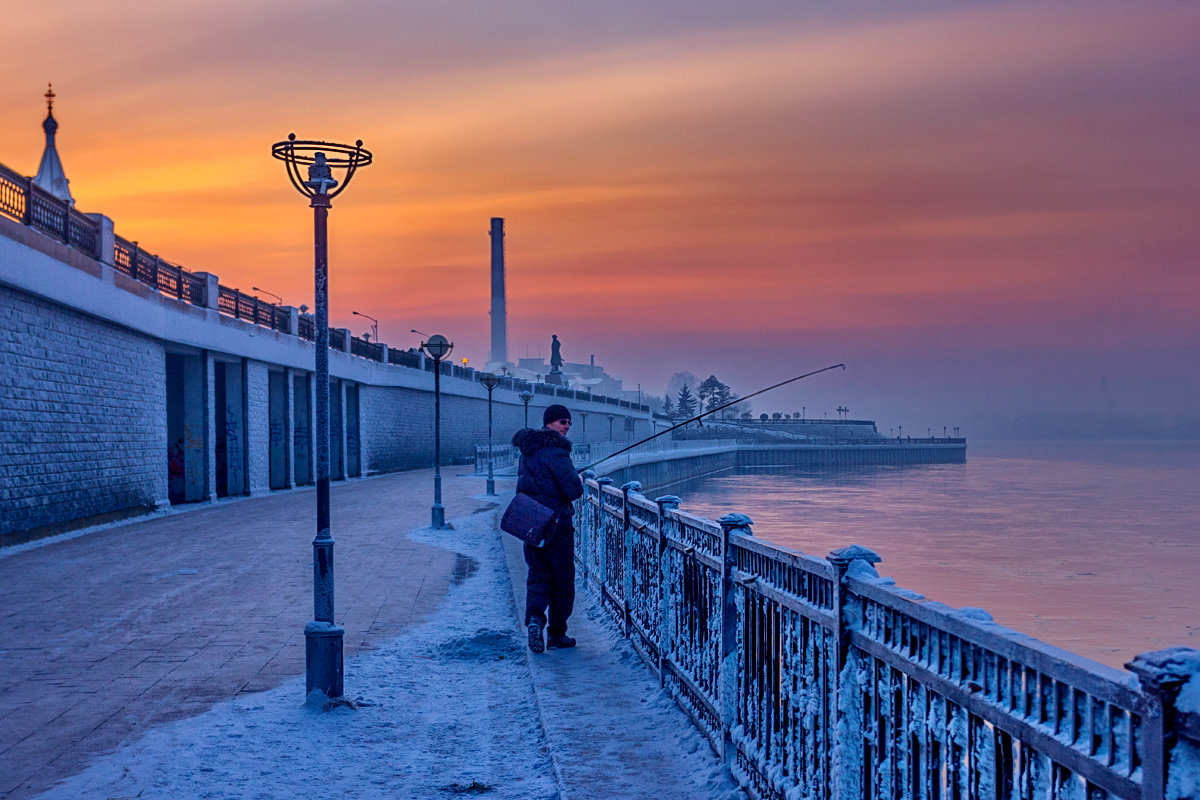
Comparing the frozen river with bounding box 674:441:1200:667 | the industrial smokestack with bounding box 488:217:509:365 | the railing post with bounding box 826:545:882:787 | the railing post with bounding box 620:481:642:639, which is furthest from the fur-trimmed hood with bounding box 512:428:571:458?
the industrial smokestack with bounding box 488:217:509:365

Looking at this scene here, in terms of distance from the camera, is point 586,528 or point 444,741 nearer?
point 444,741

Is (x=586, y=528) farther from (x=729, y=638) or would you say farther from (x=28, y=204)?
(x=28, y=204)

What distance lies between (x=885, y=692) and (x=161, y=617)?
893 centimetres

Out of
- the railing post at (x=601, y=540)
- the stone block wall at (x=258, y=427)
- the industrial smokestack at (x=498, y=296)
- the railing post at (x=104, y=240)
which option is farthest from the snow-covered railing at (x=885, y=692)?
the industrial smokestack at (x=498, y=296)

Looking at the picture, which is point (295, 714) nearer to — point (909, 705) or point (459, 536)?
Answer: point (909, 705)

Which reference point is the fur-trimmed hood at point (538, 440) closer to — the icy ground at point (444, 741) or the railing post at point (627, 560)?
the railing post at point (627, 560)

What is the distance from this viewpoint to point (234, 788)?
17.6 feet

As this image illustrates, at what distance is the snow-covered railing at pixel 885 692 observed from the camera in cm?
205

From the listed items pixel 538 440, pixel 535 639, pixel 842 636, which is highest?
pixel 538 440

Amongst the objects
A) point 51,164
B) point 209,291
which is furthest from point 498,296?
point 209,291

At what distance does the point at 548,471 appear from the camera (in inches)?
325

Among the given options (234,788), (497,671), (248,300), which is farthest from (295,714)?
(248,300)

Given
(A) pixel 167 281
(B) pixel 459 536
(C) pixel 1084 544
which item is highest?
(A) pixel 167 281

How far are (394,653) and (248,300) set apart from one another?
76.5 ft
